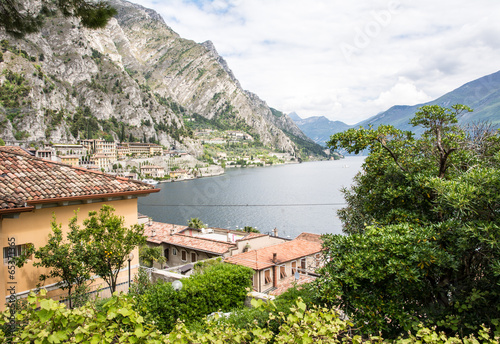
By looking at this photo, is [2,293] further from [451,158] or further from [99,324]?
[451,158]

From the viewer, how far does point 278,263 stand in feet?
55.4

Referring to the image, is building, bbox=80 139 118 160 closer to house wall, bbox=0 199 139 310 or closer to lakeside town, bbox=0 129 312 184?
lakeside town, bbox=0 129 312 184

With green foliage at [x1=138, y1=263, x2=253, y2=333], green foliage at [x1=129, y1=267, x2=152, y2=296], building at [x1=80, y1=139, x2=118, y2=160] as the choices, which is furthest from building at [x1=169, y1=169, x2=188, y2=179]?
green foliage at [x1=138, y1=263, x2=253, y2=333]

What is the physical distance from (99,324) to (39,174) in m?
7.50

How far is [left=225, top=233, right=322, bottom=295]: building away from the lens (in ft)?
50.8

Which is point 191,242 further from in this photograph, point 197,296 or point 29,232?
point 29,232

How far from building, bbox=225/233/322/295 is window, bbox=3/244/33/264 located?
922 cm

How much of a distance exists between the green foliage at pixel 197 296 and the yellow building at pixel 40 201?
2209mm

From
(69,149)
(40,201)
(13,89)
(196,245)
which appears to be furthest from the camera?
(69,149)

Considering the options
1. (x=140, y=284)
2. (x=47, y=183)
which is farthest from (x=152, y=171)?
(x=47, y=183)

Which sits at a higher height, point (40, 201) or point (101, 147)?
point (101, 147)

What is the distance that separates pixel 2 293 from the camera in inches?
290

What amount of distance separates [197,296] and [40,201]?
4656 mm

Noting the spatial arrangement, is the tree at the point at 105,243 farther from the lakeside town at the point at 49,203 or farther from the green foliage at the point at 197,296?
the green foliage at the point at 197,296
